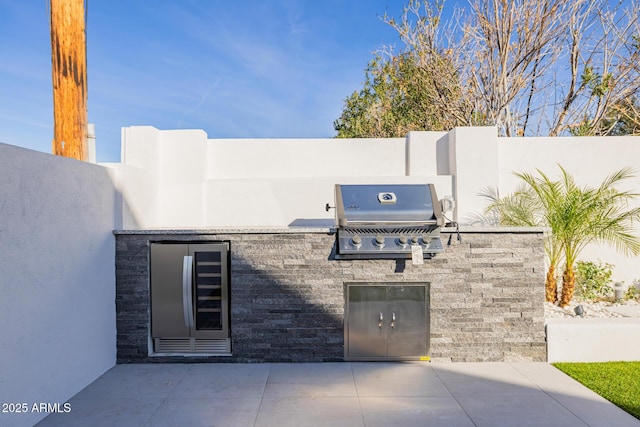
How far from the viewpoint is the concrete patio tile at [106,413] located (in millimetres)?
3752

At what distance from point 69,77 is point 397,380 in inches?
230

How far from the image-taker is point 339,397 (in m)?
4.25

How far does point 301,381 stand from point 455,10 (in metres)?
12.2

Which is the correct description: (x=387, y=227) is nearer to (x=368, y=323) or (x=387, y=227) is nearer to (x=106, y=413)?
(x=368, y=323)

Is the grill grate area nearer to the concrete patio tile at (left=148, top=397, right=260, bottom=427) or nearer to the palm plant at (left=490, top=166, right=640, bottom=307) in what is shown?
the concrete patio tile at (left=148, top=397, right=260, bottom=427)

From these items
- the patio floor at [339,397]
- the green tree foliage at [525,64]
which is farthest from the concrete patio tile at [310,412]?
the green tree foliage at [525,64]

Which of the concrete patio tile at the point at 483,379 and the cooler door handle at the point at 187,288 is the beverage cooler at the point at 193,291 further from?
the concrete patio tile at the point at 483,379

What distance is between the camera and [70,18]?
5215 millimetres

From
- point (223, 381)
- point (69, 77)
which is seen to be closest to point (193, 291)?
point (223, 381)

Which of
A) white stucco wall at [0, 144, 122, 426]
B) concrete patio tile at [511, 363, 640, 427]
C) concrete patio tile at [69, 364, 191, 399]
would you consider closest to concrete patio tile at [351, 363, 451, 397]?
concrete patio tile at [511, 363, 640, 427]

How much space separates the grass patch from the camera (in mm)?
4105

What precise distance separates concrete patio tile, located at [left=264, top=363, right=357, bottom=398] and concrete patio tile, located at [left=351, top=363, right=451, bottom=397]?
14cm

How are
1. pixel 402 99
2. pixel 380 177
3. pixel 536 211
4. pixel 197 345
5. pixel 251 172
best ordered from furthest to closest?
pixel 402 99, pixel 251 172, pixel 380 177, pixel 536 211, pixel 197 345

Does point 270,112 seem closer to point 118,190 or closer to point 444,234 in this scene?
point 118,190
